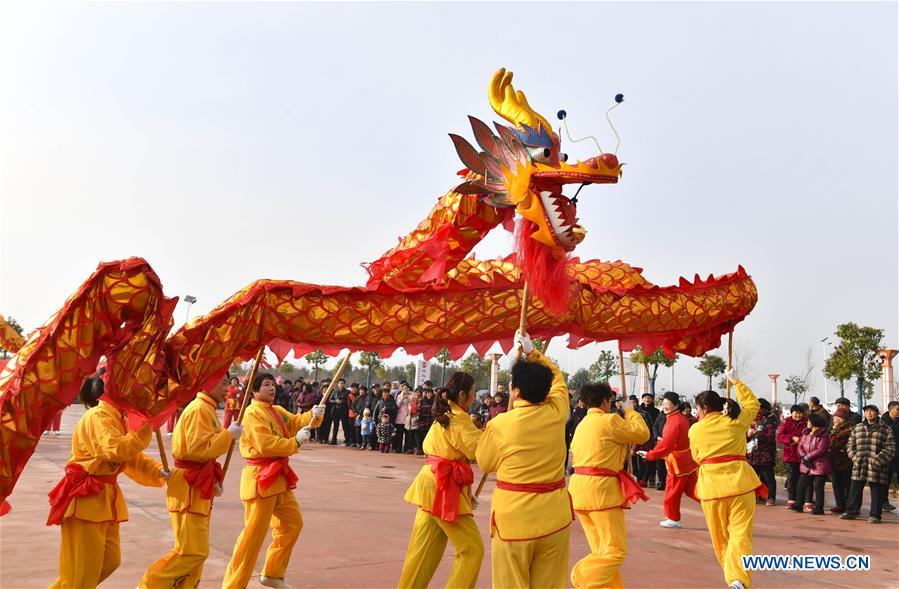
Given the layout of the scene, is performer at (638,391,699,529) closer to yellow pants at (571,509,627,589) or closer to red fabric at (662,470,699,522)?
red fabric at (662,470,699,522)

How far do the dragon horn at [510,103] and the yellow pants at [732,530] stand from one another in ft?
9.13

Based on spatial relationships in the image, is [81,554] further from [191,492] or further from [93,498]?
[191,492]

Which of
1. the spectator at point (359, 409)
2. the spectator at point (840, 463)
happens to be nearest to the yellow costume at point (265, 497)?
the spectator at point (840, 463)

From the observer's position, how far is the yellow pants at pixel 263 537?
162 inches

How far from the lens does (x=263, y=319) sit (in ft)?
12.0

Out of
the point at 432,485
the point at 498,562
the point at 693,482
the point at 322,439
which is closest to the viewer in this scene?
the point at 498,562

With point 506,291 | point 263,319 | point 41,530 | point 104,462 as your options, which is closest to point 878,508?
point 506,291

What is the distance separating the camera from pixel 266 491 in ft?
14.0

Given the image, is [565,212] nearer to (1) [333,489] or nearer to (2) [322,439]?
(1) [333,489]

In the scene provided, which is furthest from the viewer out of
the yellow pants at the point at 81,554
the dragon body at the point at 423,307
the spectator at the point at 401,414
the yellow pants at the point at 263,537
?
the spectator at the point at 401,414

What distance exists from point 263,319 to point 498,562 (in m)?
1.68

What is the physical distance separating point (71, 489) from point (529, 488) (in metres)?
2.26

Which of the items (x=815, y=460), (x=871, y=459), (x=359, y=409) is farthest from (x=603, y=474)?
(x=359, y=409)

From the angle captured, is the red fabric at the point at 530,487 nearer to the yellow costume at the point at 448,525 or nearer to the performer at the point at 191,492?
the yellow costume at the point at 448,525
